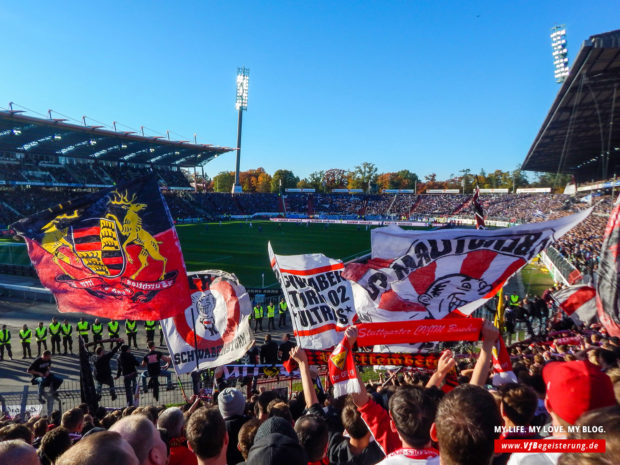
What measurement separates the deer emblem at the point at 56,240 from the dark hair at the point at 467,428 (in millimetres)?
6434

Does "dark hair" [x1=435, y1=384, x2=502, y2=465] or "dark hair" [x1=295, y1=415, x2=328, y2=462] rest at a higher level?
"dark hair" [x1=435, y1=384, x2=502, y2=465]

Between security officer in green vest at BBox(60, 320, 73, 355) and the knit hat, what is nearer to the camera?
the knit hat

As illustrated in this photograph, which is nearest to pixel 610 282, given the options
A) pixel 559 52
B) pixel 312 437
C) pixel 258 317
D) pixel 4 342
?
pixel 312 437

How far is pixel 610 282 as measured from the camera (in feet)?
13.8

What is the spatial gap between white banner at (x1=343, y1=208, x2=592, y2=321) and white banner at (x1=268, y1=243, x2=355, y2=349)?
1117 millimetres

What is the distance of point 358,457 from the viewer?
301 centimetres

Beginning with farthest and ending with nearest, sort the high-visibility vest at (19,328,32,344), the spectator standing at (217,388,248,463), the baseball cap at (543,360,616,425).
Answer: the high-visibility vest at (19,328,32,344)
the spectator standing at (217,388,248,463)
the baseball cap at (543,360,616,425)

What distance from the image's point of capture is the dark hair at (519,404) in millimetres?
2736

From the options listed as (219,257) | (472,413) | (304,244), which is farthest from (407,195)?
(472,413)

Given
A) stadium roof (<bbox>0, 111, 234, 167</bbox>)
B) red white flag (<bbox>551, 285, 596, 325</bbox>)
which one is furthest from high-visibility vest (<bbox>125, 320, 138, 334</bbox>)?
stadium roof (<bbox>0, 111, 234, 167</bbox>)

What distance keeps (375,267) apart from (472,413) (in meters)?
4.18

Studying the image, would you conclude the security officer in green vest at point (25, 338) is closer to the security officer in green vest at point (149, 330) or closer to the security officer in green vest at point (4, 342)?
the security officer in green vest at point (4, 342)

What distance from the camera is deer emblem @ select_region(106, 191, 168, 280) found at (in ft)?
21.4

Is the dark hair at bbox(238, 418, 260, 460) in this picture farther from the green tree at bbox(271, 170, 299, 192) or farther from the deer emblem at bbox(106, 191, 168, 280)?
the green tree at bbox(271, 170, 299, 192)
